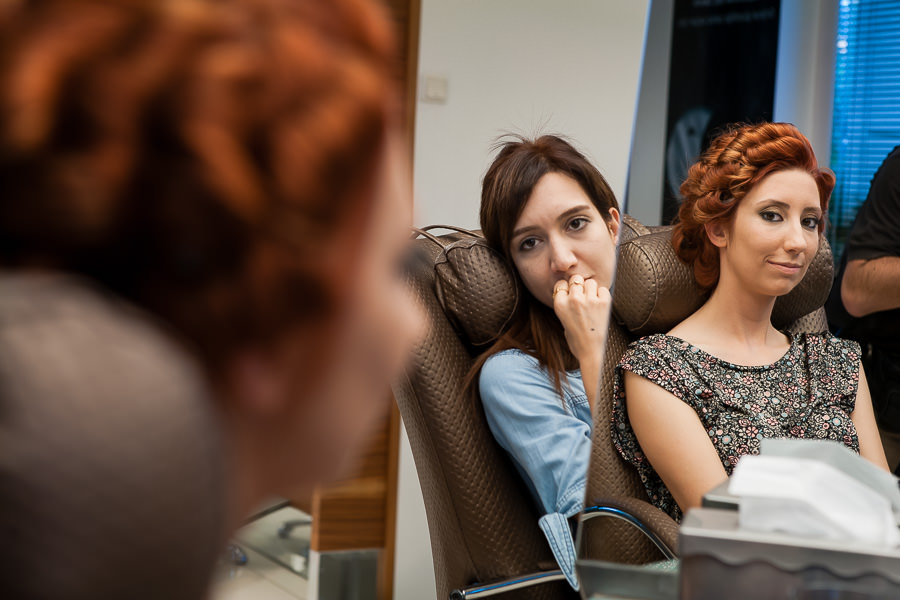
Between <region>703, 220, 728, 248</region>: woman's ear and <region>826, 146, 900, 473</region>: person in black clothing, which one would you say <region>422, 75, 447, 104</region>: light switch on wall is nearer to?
<region>703, 220, 728, 248</region>: woman's ear

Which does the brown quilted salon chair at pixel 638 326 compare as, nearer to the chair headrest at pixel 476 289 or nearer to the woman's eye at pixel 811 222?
the woman's eye at pixel 811 222

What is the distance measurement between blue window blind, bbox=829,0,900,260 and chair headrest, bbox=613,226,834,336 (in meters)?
0.15

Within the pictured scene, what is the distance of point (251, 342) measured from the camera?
0.36 m

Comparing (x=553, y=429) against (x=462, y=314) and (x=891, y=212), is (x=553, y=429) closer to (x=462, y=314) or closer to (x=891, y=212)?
(x=462, y=314)

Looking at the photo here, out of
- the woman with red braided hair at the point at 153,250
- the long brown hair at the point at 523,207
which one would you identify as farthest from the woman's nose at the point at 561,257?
the woman with red braided hair at the point at 153,250

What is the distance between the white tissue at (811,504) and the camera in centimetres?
61

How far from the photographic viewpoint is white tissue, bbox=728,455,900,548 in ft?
2.00

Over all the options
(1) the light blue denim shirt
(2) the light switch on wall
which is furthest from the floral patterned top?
(2) the light switch on wall

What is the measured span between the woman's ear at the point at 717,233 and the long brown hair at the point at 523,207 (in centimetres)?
53

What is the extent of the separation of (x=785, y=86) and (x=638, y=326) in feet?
1.00

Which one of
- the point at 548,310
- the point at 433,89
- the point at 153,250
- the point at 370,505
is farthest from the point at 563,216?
the point at 370,505

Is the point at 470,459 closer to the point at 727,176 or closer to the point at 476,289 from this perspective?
the point at 476,289

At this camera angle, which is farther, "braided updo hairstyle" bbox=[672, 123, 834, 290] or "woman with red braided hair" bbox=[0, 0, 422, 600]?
"braided updo hairstyle" bbox=[672, 123, 834, 290]

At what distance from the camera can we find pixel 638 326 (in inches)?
38.9
